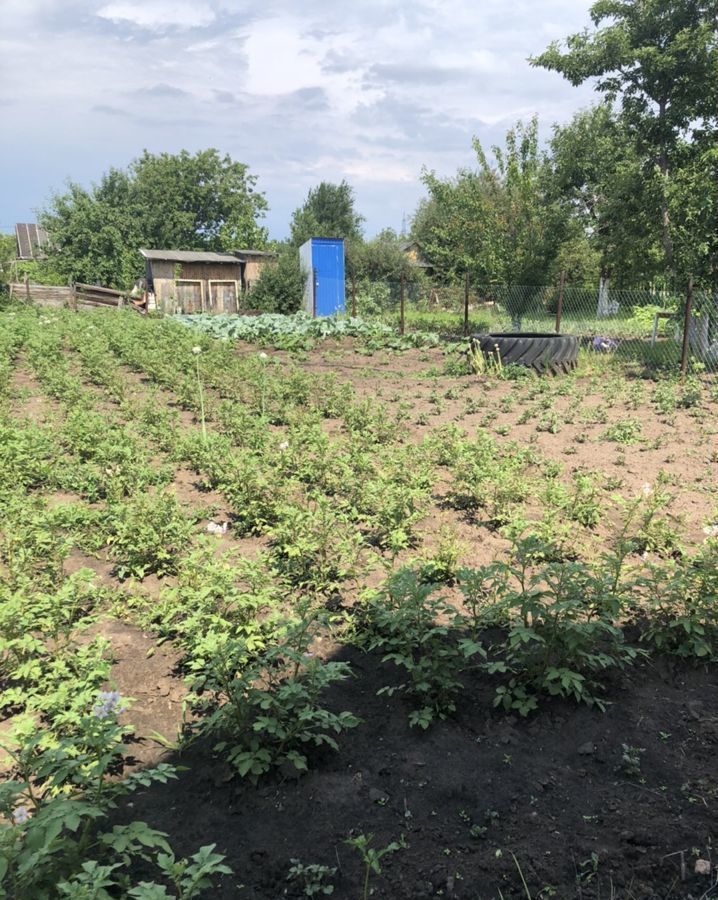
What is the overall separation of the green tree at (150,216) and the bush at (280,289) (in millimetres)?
16286

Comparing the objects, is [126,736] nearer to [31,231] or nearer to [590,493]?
[590,493]

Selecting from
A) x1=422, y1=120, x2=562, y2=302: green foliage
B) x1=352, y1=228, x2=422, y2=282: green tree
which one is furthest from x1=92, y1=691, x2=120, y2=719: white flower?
x1=352, y1=228, x2=422, y2=282: green tree

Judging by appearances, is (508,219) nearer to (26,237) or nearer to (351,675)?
(351,675)

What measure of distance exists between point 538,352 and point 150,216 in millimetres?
35536

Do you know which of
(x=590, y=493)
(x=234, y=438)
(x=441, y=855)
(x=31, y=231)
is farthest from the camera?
Result: (x=31, y=231)

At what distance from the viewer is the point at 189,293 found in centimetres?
2589

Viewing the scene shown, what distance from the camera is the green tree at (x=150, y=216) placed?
36.2 m

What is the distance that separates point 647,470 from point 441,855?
13.7ft

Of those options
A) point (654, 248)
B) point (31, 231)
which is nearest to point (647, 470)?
point (654, 248)

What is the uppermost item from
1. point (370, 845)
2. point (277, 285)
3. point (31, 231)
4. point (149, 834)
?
point (31, 231)

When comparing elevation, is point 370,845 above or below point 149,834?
below

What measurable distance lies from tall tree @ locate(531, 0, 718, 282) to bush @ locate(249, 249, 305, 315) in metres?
11.3

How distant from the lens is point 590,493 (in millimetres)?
4383

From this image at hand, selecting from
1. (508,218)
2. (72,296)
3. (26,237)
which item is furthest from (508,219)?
(26,237)
